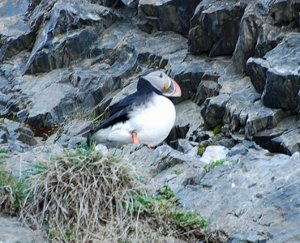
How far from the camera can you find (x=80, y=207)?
594 centimetres

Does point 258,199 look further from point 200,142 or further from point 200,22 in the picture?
point 200,22

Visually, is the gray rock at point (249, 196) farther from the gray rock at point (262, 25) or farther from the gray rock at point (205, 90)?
the gray rock at point (205, 90)

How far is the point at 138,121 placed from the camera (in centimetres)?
1016

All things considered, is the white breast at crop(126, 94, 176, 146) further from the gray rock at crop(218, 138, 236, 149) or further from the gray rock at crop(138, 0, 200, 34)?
the gray rock at crop(138, 0, 200, 34)

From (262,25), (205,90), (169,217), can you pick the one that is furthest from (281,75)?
(169,217)

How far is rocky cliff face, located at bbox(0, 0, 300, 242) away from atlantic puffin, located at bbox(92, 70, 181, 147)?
410mm

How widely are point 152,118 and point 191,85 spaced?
5086 mm

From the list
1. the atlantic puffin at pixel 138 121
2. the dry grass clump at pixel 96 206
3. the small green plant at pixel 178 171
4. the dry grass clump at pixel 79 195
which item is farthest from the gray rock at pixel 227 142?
the dry grass clump at pixel 79 195

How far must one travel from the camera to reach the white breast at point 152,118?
10.2m

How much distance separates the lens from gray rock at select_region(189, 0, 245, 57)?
15.2m

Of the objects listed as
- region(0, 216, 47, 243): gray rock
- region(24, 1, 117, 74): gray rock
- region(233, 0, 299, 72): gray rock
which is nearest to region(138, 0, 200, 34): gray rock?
region(24, 1, 117, 74): gray rock

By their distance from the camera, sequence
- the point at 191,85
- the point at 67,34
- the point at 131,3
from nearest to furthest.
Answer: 1. the point at 191,85
2. the point at 67,34
3. the point at 131,3

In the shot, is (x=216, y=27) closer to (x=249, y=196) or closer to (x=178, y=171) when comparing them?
(x=178, y=171)

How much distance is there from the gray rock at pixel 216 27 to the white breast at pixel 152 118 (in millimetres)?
5252
